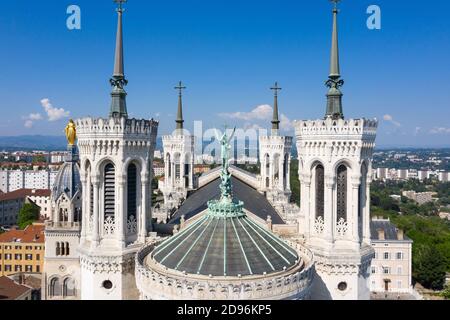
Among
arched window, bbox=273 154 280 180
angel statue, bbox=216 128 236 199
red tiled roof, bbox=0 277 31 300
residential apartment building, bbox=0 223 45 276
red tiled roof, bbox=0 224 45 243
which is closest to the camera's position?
angel statue, bbox=216 128 236 199

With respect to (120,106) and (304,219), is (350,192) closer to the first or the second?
(304,219)

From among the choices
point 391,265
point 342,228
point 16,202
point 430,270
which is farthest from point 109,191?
point 16,202

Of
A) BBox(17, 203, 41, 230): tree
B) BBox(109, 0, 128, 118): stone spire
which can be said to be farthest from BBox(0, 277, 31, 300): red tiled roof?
BBox(17, 203, 41, 230): tree

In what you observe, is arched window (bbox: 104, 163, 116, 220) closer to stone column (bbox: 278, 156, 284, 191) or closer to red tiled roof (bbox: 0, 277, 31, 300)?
red tiled roof (bbox: 0, 277, 31, 300)

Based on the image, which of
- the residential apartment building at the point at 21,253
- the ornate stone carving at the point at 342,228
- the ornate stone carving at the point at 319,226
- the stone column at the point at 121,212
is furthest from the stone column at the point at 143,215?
the residential apartment building at the point at 21,253

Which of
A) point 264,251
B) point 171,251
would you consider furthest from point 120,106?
point 264,251

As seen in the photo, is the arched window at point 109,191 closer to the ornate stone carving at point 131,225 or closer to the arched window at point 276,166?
the ornate stone carving at point 131,225
